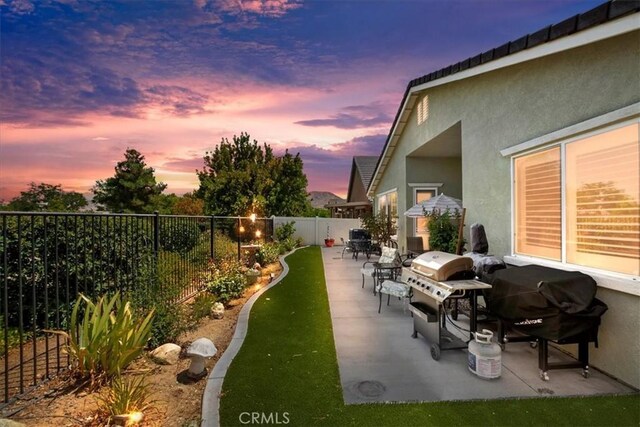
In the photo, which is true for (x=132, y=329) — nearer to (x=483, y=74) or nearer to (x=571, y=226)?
(x=571, y=226)

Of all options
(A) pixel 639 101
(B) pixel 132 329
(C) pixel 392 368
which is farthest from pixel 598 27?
(B) pixel 132 329

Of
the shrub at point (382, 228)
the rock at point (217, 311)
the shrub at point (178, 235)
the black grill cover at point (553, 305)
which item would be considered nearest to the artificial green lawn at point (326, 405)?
the black grill cover at point (553, 305)

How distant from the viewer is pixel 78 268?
16.9ft

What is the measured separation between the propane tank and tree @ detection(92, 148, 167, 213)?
40.5 metres

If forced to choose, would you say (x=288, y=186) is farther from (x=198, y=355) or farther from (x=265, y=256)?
(x=198, y=355)

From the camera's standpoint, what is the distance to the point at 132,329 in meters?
3.62

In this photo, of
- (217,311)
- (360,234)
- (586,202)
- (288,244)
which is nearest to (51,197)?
(288,244)

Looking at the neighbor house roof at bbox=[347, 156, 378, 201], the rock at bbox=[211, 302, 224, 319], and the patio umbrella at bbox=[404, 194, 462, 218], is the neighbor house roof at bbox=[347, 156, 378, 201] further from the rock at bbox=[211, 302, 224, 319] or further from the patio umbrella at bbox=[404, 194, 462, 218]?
the rock at bbox=[211, 302, 224, 319]

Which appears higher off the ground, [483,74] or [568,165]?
[483,74]

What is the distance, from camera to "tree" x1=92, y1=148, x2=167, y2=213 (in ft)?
124

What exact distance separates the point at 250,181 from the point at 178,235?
17.3 meters

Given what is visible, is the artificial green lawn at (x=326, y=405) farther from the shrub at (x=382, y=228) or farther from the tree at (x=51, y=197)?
the tree at (x=51, y=197)

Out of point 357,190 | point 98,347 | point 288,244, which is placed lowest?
point 288,244

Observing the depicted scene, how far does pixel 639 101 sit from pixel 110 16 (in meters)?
8.45
